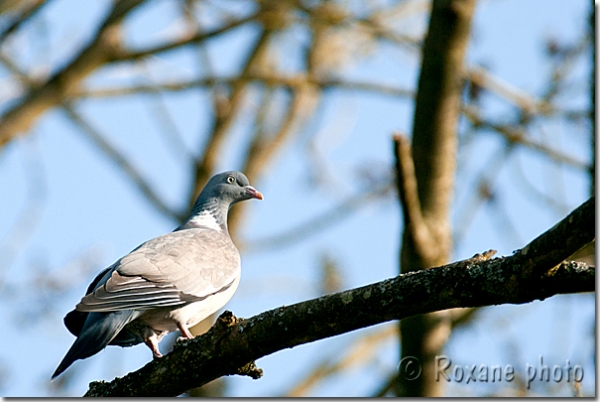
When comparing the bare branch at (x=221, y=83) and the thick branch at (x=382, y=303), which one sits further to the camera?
the bare branch at (x=221, y=83)

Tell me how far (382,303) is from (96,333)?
1618 millimetres

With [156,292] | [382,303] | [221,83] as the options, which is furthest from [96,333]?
[221,83]

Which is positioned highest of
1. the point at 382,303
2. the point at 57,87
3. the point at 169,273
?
the point at 57,87

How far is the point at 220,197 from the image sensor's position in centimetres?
549

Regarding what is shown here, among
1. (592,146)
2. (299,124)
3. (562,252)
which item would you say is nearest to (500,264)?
(562,252)

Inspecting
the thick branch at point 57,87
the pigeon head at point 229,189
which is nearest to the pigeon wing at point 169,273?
the pigeon head at point 229,189

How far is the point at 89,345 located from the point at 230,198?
7.08ft

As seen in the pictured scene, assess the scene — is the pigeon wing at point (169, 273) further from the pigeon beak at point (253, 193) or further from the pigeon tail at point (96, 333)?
the pigeon beak at point (253, 193)

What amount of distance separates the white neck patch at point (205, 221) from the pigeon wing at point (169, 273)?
255 mm

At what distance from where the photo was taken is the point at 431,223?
4.86m

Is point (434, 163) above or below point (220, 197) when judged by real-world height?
below

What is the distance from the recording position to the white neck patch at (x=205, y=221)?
5.27 meters

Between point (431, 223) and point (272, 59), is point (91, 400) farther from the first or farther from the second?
point (272, 59)

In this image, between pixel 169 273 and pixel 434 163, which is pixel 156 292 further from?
pixel 434 163
